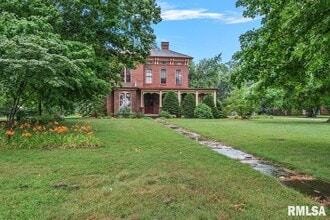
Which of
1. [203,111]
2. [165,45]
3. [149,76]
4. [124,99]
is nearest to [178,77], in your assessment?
[149,76]

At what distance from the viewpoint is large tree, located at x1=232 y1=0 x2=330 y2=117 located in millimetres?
6945

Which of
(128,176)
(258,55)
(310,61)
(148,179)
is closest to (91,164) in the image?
(128,176)

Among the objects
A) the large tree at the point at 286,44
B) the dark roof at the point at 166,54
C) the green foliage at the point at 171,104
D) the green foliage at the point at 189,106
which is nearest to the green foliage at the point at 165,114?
the green foliage at the point at 171,104

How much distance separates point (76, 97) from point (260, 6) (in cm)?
1067

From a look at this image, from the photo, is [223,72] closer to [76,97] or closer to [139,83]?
[139,83]

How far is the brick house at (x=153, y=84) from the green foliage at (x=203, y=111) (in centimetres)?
372

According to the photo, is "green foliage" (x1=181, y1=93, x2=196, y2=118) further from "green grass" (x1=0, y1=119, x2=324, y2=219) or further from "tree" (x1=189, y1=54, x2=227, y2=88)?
"green grass" (x1=0, y1=119, x2=324, y2=219)

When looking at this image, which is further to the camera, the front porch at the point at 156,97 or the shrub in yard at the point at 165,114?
the front porch at the point at 156,97

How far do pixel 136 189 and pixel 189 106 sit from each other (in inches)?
1137

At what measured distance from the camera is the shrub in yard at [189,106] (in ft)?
110

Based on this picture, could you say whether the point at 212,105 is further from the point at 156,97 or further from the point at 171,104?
the point at 156,97

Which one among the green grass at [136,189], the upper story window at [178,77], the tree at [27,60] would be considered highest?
the upper story window at [178,77]

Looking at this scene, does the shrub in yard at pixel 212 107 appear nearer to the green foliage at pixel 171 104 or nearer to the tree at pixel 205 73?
the green foliage at pixel 171 104

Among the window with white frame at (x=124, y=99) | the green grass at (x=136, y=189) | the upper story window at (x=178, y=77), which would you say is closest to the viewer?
the green grass at (x=136, y=189)
